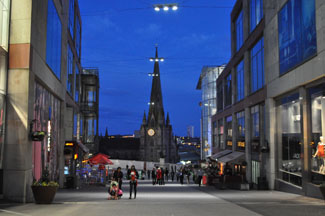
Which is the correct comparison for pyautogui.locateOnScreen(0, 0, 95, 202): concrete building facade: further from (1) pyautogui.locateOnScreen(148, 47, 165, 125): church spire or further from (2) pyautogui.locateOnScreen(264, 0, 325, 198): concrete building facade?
(1) pyautogui.locateOnScreen(148, 47, 165, 125): church spire

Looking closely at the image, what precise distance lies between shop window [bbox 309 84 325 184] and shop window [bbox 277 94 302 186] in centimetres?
143

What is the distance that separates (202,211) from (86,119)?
42144 millimetres

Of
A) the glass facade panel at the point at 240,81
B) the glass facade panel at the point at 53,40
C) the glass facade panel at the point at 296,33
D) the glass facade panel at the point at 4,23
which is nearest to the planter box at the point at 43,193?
the glass facade panel at the point at 4,23

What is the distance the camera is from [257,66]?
91.1 feet

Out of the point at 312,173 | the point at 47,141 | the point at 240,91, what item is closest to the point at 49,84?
the point at 47,141

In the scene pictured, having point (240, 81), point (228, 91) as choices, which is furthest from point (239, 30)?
point (228, 91)

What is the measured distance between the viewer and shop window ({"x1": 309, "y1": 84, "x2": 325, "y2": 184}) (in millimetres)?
16578

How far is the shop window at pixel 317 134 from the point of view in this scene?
16578mm

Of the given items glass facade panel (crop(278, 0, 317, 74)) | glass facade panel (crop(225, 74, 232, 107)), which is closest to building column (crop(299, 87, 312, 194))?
glass facade panel (crop(278, 0, 317, 74))

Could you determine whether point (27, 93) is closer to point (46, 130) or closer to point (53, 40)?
point (46, 130)

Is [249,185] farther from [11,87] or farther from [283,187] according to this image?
[11,87]

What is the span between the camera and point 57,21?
22.4 m

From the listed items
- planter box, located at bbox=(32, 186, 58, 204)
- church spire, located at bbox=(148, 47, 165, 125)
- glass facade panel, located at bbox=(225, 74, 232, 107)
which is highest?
church spire, located at bbox=(148, 47, 165, 125)

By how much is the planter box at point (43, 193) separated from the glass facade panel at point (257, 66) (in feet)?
56.1
